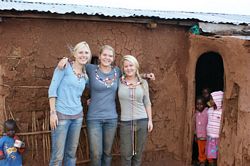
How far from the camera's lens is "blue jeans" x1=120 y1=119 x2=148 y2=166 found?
4.73 m

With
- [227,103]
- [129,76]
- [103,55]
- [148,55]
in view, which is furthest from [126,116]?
[227,103]

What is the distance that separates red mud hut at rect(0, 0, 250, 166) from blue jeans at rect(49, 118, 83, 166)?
62 centimetres

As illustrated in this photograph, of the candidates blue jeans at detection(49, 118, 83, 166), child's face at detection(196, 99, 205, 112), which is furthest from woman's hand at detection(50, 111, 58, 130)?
A: child's face at detection(196, 99, 205, 112)

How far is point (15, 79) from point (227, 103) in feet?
10.2

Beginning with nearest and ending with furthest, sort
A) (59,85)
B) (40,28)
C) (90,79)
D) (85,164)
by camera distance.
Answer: (59,85) < (90,79) < (40,28) < (85,164)

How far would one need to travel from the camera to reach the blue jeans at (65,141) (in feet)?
14.0

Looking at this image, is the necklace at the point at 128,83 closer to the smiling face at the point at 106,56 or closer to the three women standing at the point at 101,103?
the three women standing at the point at 101,103

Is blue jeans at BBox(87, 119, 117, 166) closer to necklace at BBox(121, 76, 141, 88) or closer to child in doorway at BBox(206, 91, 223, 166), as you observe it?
necklace at BBox(121, 76, 141, 88)

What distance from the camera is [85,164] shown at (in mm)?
5336

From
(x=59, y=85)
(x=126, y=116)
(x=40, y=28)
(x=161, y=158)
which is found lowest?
(x=161, y=158)

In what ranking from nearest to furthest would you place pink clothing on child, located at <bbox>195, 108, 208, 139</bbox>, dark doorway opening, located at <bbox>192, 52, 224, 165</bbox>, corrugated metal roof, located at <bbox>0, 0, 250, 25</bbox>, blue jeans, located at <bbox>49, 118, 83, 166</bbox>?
1. blue jeans, located at <bbox>49, 118, 83, 166</bbox>
2. corrugated metal roof, located at <bbox>0, 0, 250, 25</bbox>
3. pink clothing on child, located at <bbox>195, 108, 208, 139</bbox>
4. dark doorway opening, located at <bbox>192, 52, 224, 165</bbox>

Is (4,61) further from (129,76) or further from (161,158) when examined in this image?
(161,158)

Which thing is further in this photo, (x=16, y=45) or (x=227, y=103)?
(x=227, y=103)

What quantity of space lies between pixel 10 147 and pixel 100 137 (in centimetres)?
114
